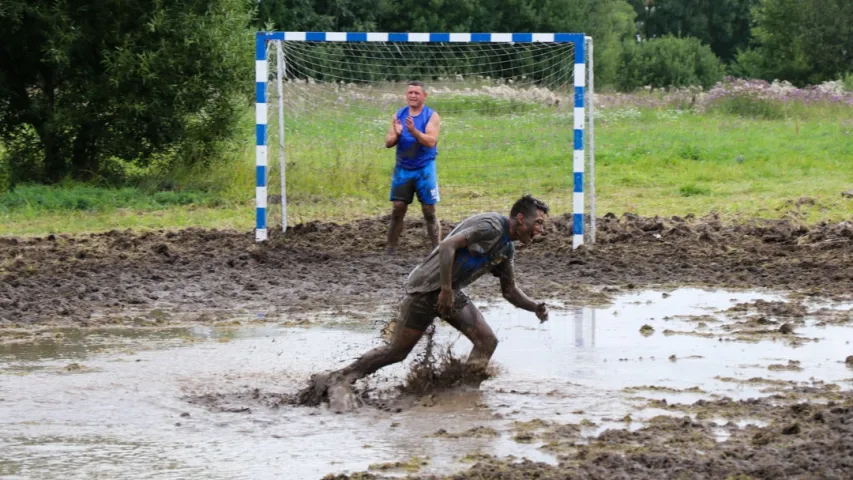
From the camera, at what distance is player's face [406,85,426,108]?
13.3m

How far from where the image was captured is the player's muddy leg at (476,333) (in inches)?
324

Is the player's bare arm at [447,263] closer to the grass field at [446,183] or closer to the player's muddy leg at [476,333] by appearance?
the player's muddy leg at [476,333]

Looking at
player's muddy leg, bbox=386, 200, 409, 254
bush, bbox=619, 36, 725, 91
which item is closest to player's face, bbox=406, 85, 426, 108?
player's muddy leg, bbox=386, 200, 409, 254

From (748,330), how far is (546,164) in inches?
337

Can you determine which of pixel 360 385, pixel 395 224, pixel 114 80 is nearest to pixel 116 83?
pixel 114 80

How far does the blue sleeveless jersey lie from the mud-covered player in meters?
5.49

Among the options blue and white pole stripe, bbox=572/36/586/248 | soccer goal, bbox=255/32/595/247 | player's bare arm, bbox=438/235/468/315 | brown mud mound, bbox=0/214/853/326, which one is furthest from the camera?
soccer goal, bbox=255/32/595/247

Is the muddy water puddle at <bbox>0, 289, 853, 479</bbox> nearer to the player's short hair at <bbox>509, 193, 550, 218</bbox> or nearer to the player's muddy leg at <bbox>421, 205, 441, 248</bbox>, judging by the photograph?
the player's short hair at <bbox>509, 193, 550, 218</bbox>

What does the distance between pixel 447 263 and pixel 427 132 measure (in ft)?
19.2

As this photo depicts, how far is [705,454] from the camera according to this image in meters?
6.43

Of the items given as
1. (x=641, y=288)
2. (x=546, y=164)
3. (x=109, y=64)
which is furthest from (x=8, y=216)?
(x=641, y=288)

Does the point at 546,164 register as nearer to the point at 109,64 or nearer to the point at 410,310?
the point at 109,64

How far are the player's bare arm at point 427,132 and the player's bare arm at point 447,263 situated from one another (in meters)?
5.56

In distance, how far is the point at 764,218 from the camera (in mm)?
16047
